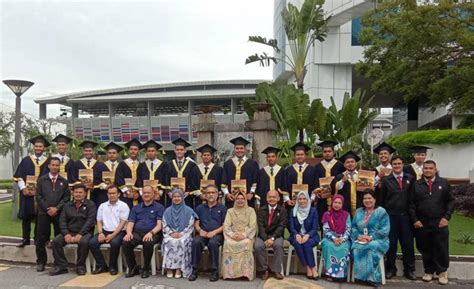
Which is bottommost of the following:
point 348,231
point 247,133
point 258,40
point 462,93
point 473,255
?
point 473,255

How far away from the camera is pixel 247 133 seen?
38.5 feet

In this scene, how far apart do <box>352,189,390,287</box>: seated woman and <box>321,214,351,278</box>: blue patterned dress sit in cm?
9

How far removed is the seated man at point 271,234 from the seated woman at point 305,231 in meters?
0.17

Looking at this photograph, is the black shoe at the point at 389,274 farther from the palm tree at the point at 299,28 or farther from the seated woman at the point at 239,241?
the palm tree at the point at 299,28

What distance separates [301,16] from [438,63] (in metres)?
10.8

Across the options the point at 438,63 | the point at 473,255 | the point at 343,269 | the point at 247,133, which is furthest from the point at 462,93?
the point at 343,269

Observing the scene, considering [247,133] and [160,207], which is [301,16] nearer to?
[247,133]

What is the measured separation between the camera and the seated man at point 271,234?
20.6 ft

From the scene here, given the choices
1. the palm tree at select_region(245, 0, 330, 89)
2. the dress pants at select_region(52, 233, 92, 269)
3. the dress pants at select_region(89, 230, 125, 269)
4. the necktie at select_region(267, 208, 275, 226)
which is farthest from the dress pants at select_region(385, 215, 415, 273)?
the palm tree at select_region(245, 0, 330, 89)

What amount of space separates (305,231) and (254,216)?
753mm

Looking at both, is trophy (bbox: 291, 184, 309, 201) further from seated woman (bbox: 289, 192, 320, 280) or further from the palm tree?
the palm tree

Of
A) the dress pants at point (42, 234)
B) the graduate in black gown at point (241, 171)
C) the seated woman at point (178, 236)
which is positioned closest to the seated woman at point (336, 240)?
the graduate in black gown at point (241, 171)

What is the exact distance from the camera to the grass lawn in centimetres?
745

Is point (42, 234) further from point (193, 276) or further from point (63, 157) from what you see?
point (193, 276)
